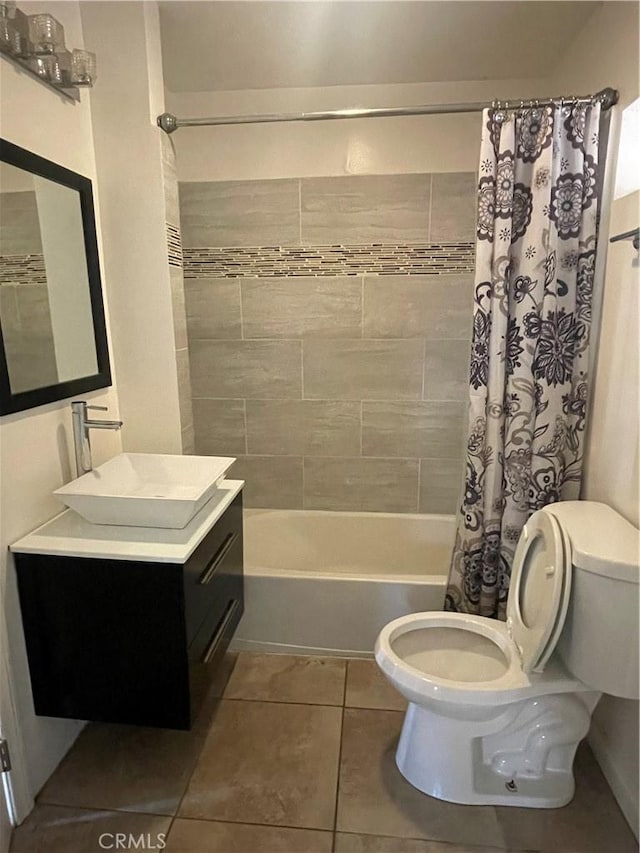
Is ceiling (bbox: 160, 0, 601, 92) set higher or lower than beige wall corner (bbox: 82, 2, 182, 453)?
higher

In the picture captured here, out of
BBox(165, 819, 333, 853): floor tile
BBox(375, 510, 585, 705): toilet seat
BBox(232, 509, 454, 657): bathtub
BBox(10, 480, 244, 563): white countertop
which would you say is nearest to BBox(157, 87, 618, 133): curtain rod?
BBox(375, 510, 585, 705): toilet seat

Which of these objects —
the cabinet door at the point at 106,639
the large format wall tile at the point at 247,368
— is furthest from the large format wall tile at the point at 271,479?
the cabinet door at the point at 106,639

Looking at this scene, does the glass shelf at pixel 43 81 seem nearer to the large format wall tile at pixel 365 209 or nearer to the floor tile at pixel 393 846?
the large format wall tile at pixel 365 209

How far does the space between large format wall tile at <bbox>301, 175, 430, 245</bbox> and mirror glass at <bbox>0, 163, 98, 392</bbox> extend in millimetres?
1133

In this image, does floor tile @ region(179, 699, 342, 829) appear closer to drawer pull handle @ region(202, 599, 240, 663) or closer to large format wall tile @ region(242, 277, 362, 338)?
drawer pull handle @ region(202, 599, 240, 663)

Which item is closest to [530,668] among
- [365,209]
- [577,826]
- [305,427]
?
[577,826]

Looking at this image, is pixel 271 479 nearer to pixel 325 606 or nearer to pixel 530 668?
pixel 325 606

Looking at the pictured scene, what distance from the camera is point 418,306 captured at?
101 inches

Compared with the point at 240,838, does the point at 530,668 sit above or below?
above

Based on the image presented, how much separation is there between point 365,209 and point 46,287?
149 centimetres

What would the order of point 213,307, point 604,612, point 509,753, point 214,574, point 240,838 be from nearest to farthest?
point 604,612
point 240,838
point 509,753
point 214,574
point 213,307

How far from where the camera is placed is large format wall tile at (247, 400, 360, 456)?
2734mm

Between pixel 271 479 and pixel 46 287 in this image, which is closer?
pixel 46 287

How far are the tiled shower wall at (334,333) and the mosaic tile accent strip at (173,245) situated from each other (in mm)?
557
